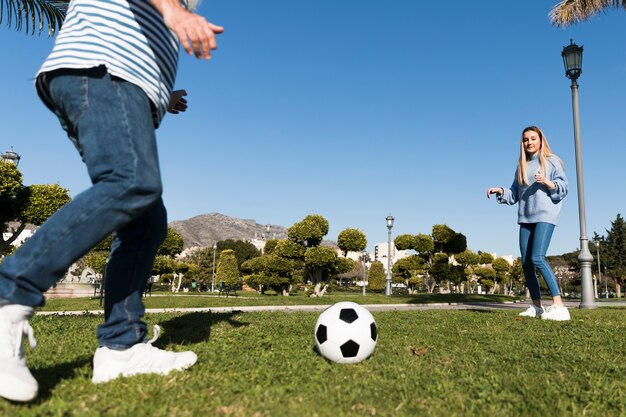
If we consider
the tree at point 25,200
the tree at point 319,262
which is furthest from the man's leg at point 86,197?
the tree at point 319,262

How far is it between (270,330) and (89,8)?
3.36 metres

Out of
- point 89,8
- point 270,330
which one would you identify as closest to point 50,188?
point 270,330

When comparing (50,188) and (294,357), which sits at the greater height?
(50,188)

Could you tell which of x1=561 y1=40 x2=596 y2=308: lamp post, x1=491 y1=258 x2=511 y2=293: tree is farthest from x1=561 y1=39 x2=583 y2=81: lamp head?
x1=491 y1=258 x2=511 y2=293: tree

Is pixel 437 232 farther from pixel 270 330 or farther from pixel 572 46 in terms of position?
pixel 270 330

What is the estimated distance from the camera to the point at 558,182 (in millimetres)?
6555

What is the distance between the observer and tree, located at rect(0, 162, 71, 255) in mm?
21594

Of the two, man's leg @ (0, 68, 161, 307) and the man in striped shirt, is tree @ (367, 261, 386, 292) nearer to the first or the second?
the man in striped shirt

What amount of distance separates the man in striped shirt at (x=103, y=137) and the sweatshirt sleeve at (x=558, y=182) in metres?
6.07

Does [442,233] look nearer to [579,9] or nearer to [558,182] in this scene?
[579,9]

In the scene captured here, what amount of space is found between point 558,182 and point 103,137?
6481 mm

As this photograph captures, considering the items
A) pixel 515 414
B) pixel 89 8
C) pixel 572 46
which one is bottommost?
pixel 515 414

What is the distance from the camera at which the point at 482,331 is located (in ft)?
15.9

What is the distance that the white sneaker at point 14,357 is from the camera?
5.72 ft
